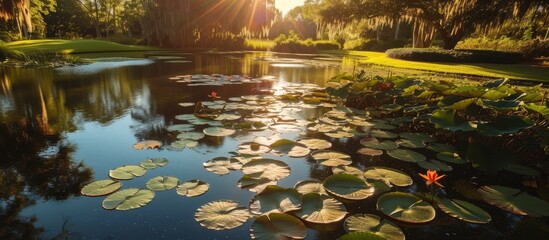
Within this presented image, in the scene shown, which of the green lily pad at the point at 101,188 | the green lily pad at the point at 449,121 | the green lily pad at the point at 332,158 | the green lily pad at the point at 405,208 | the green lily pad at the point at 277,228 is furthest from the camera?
the green lily pad at the point at 332,158

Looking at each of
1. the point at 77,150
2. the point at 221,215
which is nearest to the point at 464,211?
the point at 221,215

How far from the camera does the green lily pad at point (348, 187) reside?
254cm

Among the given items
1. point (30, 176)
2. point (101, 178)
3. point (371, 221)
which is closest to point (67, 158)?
point (30, 176)

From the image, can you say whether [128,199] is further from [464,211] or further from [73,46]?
[73,46]

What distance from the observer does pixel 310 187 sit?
2686mm

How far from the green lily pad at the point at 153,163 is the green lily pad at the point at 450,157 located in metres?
3.29

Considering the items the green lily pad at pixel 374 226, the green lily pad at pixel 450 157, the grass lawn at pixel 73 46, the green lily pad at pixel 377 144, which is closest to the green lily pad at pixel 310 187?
the green lily pad at pixel 374 226

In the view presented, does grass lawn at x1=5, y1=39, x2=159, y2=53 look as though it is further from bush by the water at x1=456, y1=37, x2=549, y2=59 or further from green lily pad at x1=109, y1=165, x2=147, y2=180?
bush by the water at x1=456, y1=37, x2=549, y2=59

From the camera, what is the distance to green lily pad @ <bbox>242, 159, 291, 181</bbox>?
290 centimetres

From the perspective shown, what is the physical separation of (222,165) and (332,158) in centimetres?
130

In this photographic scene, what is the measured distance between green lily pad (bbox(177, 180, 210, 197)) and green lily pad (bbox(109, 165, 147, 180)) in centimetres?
52

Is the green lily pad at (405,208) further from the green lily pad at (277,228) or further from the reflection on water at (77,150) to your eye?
the reflection on water at (77,150)

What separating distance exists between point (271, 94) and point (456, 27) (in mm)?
15656

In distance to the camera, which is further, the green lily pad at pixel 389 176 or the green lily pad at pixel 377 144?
the green lily pad at pixel 377 144
